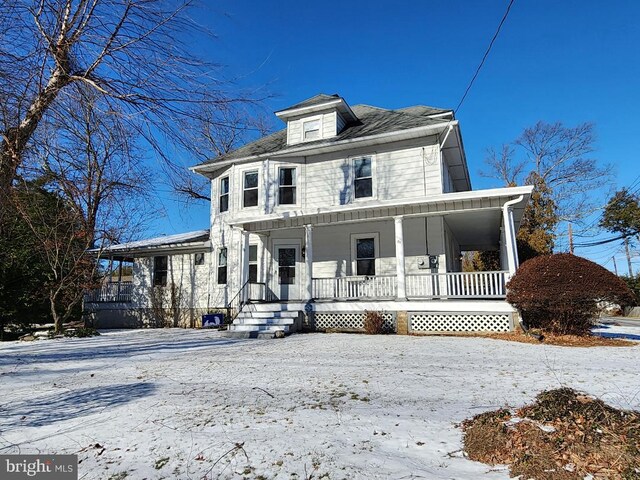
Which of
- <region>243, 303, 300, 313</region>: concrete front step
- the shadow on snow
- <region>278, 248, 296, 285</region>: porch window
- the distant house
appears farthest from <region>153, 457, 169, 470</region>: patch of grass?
<region>278, 248, 296, 285</region>: porch window

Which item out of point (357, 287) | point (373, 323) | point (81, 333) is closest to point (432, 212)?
point (357, 287)

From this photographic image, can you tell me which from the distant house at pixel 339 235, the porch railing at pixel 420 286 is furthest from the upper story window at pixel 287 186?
the porch railing at pixel 420 286

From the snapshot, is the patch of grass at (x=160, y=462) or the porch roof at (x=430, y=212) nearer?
the patch of grass at (x=160, y=462)

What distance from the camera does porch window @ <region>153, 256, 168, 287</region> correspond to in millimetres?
16900

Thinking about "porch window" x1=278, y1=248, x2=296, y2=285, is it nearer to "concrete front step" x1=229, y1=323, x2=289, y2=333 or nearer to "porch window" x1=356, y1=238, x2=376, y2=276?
"porch window" x1=356, y1=238, x2=376, y2=276

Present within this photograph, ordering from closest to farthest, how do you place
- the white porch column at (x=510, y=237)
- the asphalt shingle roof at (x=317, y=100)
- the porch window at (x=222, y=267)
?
the white porch column at (x=510, y=237)
the asphalt shingle roof at (x=317, y=100)
the porch window at (x=222, y=267)

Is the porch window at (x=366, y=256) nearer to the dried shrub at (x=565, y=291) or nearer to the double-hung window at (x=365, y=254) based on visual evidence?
the double-hung window at (x=365, y=254)

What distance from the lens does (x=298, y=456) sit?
3.04m

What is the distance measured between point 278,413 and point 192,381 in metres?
2.06

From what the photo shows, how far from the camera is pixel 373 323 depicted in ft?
36.5

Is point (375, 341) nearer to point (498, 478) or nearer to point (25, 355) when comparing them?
point (498, 478)

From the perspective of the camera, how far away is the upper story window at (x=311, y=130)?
1505 cm

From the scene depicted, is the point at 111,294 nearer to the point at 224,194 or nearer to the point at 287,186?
the point at 224,194

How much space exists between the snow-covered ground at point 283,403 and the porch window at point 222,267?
7.24m
